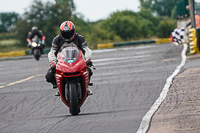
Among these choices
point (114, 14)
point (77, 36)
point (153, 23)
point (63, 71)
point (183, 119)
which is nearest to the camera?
point (183, 119)

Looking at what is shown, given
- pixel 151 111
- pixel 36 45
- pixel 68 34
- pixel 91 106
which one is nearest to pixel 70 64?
pixel 68 34

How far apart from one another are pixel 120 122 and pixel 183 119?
0.92 meters

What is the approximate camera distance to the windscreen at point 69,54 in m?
8.66

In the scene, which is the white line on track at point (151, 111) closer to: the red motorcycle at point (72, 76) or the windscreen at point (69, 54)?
the red motorcycle at point (72, 76)

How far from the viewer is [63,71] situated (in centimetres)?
858

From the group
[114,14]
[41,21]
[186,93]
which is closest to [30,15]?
[41,21]

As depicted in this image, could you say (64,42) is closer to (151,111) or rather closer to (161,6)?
(151,111)

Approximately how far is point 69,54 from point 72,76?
406 millimetres

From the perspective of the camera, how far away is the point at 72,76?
8562mm

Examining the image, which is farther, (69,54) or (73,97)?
(69,54)

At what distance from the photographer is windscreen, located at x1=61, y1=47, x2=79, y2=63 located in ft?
28.4

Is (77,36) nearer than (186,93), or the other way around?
(77,36)

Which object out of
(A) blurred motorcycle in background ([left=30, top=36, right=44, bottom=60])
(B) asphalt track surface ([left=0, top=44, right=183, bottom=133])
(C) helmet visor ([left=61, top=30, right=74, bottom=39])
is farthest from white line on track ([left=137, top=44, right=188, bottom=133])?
(A) blurred motorcycle in background ([left=30, top=36, right=44, bottom=60])

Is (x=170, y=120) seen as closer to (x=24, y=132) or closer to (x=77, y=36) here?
(x=24, y=132)
